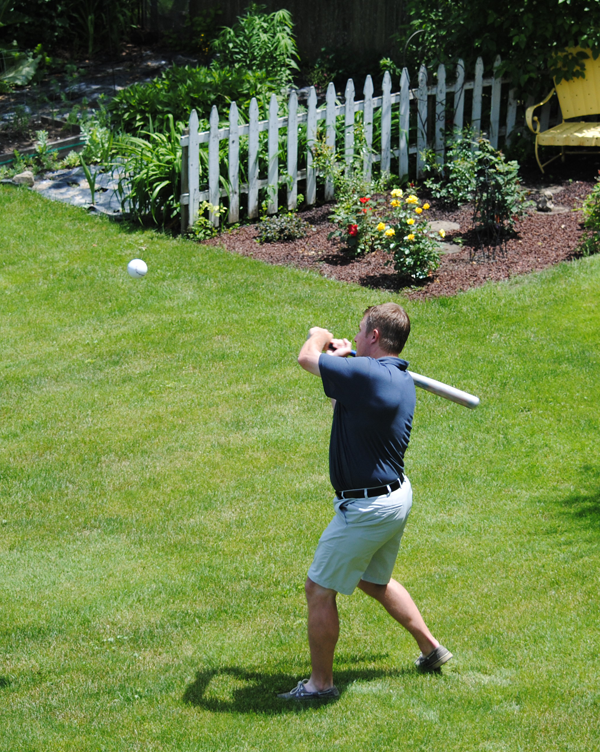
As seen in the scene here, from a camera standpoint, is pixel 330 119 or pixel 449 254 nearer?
pixel 449 254

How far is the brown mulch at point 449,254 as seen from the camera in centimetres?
902

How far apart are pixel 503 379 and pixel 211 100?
679 cm

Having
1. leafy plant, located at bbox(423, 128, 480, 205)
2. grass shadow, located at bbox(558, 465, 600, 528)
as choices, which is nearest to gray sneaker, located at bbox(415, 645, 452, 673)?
grass shadow, located at bbox(558, 465, 600, 528)

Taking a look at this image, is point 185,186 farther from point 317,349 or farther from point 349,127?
point 317,349

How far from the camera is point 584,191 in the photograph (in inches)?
433

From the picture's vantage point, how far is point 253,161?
10.4 meters

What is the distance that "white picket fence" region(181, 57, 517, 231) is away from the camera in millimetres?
10109

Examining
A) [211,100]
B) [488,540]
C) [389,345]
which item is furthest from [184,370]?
[211,100]

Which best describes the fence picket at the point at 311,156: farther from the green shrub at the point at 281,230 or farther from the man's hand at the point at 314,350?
the man's hand at the point at 314,350

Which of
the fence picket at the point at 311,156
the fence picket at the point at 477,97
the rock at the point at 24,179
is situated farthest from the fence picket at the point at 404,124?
the rock at the point at 24,179

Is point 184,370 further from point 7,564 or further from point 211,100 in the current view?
point 211,100

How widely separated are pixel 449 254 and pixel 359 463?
6151mm

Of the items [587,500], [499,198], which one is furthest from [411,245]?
[587,500]

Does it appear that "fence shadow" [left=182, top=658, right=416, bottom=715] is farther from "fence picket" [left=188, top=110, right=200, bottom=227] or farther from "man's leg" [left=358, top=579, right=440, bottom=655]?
"fence picket" [left=188, top=110, right=200, bottom=227]
